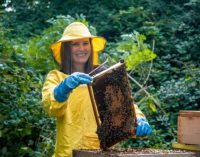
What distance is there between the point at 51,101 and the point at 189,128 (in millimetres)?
867

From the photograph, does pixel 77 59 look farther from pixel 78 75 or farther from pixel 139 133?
pixel 139 133

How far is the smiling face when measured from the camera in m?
3.33

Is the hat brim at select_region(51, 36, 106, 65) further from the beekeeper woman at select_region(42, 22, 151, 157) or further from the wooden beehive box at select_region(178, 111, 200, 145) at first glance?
the wooden beehive box at select_region(178, 111, 200, 145)

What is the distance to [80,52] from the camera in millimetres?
3342

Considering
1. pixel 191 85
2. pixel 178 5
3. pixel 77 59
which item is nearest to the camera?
pixel 77 59

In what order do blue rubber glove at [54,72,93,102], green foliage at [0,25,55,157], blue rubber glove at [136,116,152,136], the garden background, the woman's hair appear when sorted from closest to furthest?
blue rubber glove at [54,72,93,102] → blue rubber glove at [136,116,152,136] → the woman's hair → green foliage at [0,25,55,157] → the garden background

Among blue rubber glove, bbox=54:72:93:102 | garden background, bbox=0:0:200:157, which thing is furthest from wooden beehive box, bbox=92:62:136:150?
garden background, bbox=0:0:200:157

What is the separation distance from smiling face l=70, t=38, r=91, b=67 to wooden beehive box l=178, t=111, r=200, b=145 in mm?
762

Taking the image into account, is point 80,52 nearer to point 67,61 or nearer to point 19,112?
point 67,61

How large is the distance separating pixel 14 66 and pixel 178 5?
527 centimetres

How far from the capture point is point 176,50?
27.9 ft

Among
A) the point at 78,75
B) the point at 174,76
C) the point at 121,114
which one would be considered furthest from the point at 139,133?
the point at 174,76

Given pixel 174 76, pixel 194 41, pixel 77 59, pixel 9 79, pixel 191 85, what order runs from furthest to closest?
pixel 194 41 < pixel 174 76 < pixel 191 85 < pixel 9 79 < pixel 77 59

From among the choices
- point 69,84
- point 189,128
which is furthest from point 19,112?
point 189,128
